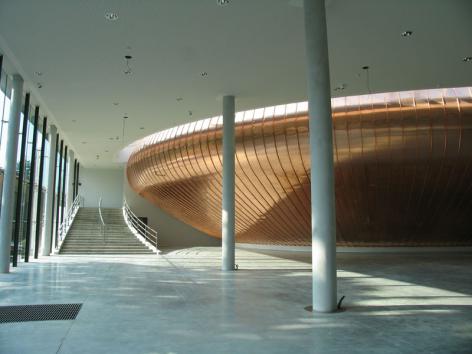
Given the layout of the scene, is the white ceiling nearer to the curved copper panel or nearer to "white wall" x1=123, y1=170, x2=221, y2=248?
the curved copper panel

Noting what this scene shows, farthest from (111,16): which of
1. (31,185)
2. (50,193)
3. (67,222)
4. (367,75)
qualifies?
(67,222)

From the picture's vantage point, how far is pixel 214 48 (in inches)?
376

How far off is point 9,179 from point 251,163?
32.2ft

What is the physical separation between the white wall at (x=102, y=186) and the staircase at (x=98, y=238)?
16.0 feet

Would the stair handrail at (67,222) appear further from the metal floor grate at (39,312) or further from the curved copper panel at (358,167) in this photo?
the metal floor grate at (39,312)

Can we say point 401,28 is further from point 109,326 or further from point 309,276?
point 109,326

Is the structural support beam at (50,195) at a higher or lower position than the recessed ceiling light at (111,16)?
lower

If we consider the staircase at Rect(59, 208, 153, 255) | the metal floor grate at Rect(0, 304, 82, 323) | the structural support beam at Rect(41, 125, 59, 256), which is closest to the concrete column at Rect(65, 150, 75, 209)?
the staircase at Rect(59, 208, 153, 255)

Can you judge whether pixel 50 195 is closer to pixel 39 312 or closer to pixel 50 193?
pixel 50 193

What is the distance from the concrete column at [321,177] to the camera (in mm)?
6637

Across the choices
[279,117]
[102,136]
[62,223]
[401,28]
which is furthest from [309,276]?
[62,223]

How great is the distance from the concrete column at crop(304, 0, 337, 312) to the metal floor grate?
3.80 m

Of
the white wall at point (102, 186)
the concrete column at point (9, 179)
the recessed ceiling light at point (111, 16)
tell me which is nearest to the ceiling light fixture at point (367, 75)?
the recessed ceiling light at point (111, 16)

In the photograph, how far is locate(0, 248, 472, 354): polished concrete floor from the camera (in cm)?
460
